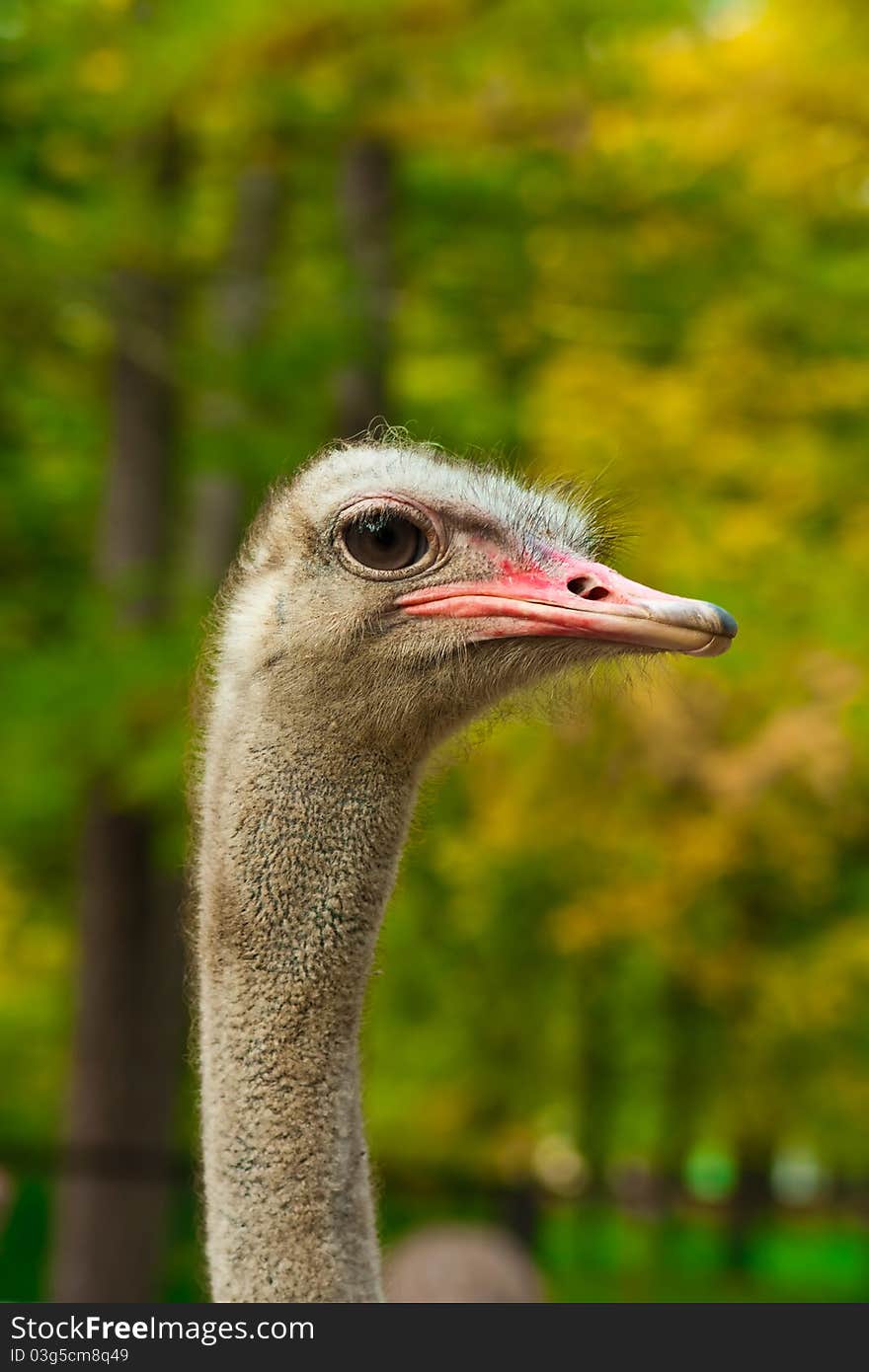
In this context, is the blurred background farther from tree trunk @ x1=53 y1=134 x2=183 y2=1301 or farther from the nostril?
the nostril

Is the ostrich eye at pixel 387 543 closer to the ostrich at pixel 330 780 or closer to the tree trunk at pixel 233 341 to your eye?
the ostrich at pixel 330 780

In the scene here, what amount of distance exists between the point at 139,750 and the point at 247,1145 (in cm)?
416

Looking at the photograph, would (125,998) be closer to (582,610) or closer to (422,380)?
(422,380)

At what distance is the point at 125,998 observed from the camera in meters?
7.77

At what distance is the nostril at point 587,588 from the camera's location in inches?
91.3

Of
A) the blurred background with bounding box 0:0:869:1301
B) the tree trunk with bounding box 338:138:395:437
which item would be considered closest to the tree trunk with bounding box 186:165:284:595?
the blurred background with bounding box 0:0:869:1301

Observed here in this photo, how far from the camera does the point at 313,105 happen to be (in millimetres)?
7359

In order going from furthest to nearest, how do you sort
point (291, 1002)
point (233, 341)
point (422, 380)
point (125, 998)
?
point (422, 380)
point (125, 998)
point (233, 341)
point (291, 1002)

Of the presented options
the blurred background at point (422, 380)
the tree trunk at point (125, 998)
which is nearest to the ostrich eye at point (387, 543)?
the blurred background at point (422, 380)

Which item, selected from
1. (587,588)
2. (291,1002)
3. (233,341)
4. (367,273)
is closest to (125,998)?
(233,341)

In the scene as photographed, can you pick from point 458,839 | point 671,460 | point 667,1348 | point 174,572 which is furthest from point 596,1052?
point 667,1348

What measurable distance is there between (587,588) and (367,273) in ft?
18.8

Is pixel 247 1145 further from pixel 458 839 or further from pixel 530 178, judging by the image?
pixel 458 839

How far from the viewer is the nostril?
232cm
